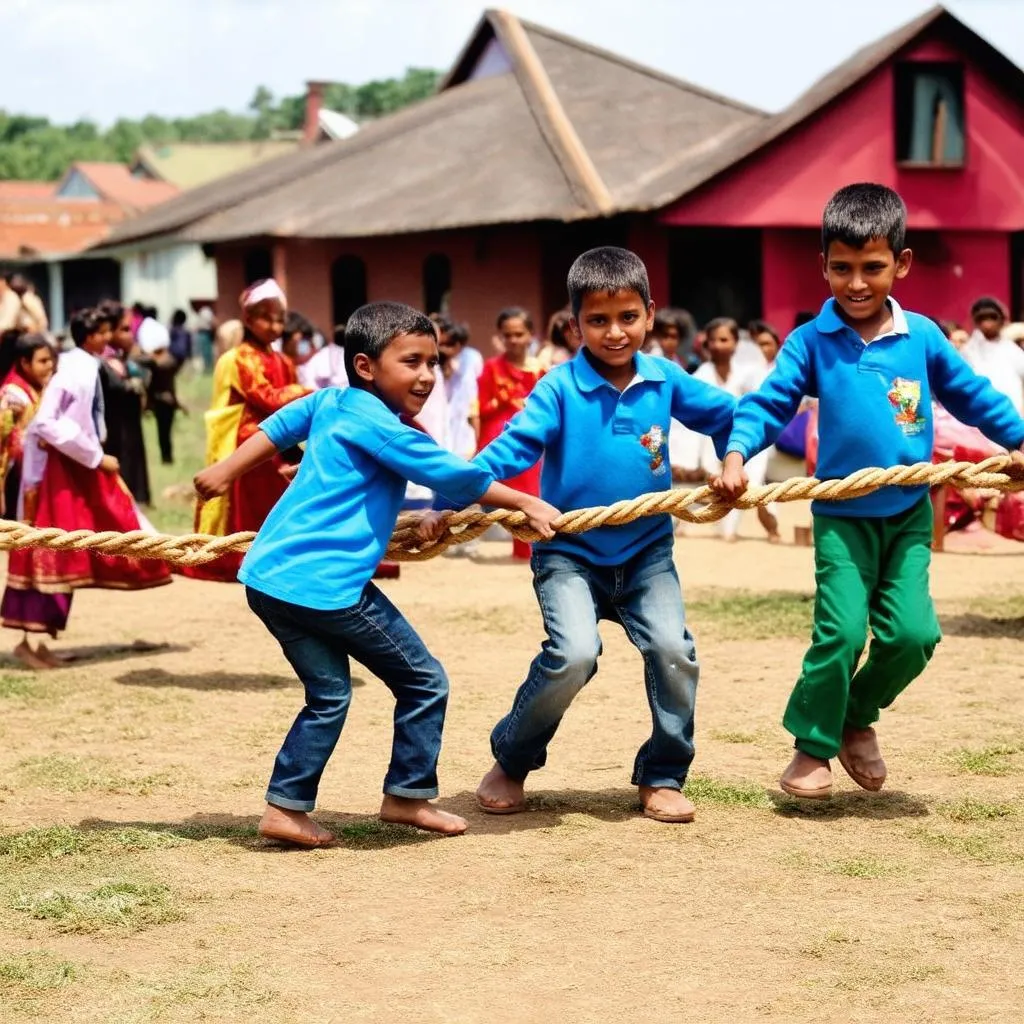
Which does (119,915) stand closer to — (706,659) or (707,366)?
(706,659)

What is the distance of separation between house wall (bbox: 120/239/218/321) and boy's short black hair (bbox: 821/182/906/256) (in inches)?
1539

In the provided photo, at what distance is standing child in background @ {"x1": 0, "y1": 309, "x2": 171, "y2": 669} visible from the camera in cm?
814

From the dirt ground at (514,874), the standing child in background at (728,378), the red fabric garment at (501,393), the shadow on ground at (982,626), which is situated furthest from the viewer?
the standing child in background at (728,378)

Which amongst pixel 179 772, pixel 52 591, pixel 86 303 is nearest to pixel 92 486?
pixel 52 591

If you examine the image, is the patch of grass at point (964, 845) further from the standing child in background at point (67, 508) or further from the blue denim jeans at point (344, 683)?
the standing child in background at point (67, 508)

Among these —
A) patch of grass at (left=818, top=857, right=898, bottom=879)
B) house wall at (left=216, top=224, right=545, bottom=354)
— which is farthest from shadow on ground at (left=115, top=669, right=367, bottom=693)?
house wall at (left=216, top=224, right=545, bottom=354)

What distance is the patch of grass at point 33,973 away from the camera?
380cm

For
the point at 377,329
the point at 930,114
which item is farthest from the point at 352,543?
the point at 930,114

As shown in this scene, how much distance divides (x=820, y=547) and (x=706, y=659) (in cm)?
287

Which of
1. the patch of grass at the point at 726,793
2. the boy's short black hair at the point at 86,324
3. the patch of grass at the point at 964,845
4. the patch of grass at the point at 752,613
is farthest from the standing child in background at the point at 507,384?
the patch of grass at the point at 964,845

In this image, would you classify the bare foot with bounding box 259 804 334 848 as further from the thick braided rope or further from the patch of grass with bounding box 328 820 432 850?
the thick braided rope

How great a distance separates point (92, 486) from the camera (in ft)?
27.1

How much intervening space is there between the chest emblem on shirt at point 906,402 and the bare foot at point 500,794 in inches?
59.8

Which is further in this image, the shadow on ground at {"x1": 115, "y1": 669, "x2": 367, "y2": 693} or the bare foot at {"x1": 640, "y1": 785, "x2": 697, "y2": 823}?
the shadow on ground at {"x1": 115, "y1": 669, "x2": 367, "y2": 693}
